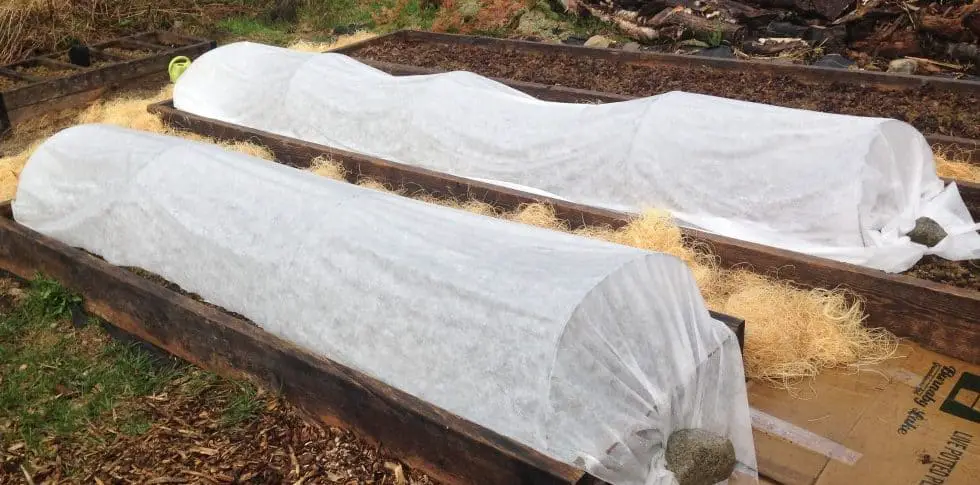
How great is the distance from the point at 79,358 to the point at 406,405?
2179 mm

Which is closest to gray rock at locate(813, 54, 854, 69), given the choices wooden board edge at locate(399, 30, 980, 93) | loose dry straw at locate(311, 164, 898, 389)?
wooden board edge at locate(399, 30, 980, 93)

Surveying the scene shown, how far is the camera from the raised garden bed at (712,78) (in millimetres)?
6473

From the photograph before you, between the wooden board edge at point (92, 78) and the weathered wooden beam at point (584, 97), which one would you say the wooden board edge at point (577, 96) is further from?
the wooden board edge at point (92, 78)

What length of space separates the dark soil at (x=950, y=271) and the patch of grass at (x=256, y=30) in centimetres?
997

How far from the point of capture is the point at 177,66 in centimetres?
917

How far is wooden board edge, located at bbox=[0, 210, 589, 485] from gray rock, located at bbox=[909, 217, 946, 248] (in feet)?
9.65

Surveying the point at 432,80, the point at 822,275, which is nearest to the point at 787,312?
the point at 822,275

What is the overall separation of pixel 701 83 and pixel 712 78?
23 cm

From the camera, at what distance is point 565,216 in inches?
196

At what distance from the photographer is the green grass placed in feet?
11.8

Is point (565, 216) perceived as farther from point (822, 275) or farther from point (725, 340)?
point (725, 340)

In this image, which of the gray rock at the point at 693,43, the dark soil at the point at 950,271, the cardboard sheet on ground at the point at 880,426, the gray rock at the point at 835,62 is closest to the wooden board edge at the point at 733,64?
the gray rock at the point at 835,62

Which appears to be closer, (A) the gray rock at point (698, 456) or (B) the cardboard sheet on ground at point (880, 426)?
(A) the gray rock at point (698, 456)

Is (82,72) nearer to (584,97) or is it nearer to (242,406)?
(584,97)
